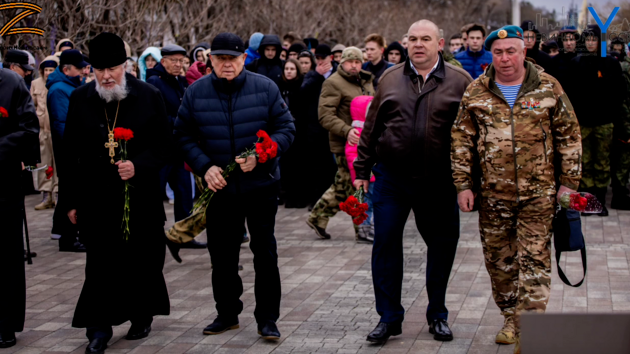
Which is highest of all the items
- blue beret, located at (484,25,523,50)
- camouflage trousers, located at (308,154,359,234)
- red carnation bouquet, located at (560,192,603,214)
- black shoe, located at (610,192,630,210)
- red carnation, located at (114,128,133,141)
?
blue beret, located at (484,25,523,50)

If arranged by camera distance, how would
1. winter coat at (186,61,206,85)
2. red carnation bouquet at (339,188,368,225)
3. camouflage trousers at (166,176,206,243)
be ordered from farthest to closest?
winter coat at (186,61,206,85), camouflage trousers at (166,176,206,243), red carnation bouquet at (339,188,368,225)

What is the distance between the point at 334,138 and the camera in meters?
9.79

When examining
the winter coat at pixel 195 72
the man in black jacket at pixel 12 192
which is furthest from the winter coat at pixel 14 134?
the winter coat at pixel 195 72

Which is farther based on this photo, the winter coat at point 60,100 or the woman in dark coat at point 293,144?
the woman in dark coat at point 293,144

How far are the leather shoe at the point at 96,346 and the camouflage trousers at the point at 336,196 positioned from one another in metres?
4.26

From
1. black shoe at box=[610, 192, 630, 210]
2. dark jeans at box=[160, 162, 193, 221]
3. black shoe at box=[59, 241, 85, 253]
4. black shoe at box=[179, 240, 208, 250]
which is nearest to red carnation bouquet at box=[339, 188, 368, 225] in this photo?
dark jeans at box=[160, 162, 193, 221]

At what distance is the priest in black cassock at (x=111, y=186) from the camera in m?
6.08

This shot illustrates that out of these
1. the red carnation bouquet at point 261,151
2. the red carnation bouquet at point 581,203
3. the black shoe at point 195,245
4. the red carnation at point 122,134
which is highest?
the red carnation at point 122,134

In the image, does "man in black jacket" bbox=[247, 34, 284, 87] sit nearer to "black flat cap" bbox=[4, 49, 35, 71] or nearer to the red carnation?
"black flat cap" bbox=[4, 49, 35, 71]

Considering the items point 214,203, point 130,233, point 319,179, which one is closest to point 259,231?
point 214,203

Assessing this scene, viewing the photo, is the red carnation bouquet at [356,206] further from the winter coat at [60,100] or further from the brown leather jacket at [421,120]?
the winter coat at [60,100]

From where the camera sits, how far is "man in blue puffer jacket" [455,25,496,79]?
11805mm

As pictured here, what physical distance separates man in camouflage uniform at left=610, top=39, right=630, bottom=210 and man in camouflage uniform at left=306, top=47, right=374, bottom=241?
3.84 m

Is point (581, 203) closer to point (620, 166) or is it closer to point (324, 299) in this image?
point (324, 299)
